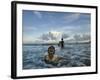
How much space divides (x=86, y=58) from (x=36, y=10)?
2.13 feet

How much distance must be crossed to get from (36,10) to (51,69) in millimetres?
524

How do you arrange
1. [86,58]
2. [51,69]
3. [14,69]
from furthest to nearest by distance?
[86,58]
[51,69]
[14,69]

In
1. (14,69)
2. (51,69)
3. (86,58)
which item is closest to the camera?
(14,69)

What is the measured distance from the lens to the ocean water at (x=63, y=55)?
5.92ft

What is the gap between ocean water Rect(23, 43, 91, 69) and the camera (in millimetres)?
1804

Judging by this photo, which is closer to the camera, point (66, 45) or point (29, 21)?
point (29, 21)

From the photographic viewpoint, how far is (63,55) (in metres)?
1.92

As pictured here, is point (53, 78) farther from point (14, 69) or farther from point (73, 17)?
point (73, 17)

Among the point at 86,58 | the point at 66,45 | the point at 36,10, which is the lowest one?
the point at 86,58

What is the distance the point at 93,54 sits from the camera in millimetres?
2025
